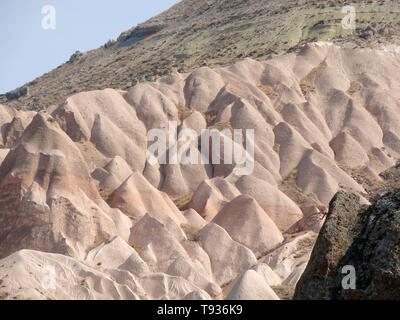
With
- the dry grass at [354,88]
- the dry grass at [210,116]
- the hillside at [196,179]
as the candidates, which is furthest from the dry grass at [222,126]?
the dry grass at [354,88]

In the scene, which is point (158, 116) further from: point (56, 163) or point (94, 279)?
point (94, 279)

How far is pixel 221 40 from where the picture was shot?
83875mm

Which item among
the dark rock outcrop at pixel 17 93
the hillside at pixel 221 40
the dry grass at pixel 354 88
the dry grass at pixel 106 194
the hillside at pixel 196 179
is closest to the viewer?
the hillside at pixel 196 179

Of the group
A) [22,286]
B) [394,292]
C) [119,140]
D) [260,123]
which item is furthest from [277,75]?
[394,292]

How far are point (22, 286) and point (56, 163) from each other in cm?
1359

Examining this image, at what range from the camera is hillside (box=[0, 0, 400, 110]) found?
7531 cm

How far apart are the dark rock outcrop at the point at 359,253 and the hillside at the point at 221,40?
5702 centimetres

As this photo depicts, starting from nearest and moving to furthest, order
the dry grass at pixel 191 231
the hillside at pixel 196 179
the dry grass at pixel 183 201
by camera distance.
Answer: the hillside at pixel 196 179 < the dry grass at pixel 191 231 < the dry grass at pixel 183 201

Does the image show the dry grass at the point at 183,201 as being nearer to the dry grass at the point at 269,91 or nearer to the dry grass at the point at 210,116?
the dry grass at the point at 210,116

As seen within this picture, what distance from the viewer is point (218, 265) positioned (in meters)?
38.6
